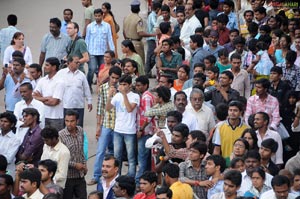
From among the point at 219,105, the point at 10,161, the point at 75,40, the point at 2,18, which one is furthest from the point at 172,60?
the point at 2,18

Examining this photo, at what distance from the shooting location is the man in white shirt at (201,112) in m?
17.7

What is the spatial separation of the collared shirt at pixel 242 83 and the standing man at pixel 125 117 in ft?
6.93

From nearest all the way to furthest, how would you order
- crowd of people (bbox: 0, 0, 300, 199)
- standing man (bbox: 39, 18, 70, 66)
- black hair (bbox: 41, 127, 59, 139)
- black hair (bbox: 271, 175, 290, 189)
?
black hair (bbox: 271, 175, 290, 189) → crowd of people (bbox: 0, 0, 300, 199) → black hair (bbox: 41, 127, 59, 139) → standing man (bbox: 39, 18, 70, 66)

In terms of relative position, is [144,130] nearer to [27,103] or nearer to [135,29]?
[27,103]

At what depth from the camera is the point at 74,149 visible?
16672 millimetres

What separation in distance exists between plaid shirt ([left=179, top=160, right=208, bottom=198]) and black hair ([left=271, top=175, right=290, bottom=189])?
1.33 metres

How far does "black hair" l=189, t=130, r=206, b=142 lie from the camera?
16.6 meters

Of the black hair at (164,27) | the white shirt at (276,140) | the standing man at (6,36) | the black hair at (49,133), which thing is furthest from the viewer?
the black hair at (164,27)

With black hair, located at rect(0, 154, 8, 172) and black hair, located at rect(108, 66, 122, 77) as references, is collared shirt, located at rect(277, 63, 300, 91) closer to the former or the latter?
black hair, located at rect(108, 66, 122, 77)

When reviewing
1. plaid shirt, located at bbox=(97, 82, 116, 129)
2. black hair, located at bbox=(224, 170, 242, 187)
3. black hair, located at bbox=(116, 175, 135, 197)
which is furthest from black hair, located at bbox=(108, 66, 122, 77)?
black hair, located at bbox=(224, 170, 242, 187)

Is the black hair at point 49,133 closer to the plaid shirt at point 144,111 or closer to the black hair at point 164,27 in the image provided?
the plaid shirt at point 144,111

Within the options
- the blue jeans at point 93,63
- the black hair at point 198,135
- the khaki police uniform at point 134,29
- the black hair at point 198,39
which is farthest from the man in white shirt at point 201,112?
the khaki police uniform at point 134,29

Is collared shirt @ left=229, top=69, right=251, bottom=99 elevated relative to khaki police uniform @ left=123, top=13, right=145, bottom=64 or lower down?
lower down

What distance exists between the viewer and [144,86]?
18531 mm
